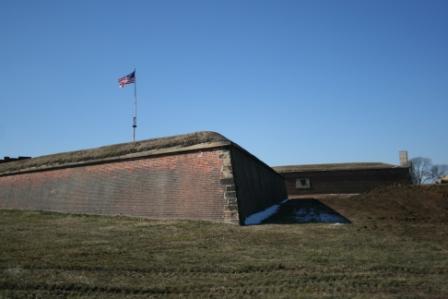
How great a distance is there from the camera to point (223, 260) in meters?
8.02

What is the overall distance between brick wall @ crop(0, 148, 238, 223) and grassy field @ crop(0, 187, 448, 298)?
1150 mm

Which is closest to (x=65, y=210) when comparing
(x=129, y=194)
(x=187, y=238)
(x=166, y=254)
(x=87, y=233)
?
(x=129, y=194)

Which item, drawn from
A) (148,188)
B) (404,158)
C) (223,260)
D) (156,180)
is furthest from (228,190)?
(404,158)

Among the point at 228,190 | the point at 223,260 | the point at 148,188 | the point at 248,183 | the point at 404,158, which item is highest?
the point at 404,158

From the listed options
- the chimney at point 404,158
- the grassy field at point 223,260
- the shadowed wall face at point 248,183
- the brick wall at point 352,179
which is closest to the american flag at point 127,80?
the shadowed wall face at point 248,183

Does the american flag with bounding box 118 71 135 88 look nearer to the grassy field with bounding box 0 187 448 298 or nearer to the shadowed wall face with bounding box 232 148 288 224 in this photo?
the shadowed wall face with bounding box 232 148 288 224

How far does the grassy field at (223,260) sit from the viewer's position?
6102 mm

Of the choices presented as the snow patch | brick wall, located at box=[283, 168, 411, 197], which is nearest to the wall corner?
the snow patch

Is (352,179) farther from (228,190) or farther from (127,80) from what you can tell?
Result: (228,190)

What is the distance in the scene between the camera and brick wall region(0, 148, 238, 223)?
1418 cm

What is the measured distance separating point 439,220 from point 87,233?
11338mm

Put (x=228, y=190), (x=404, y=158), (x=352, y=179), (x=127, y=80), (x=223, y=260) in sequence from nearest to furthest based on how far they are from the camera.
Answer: (x=223, y=260)
(x=228, y=190)
(x=127, y=80)
(x=352, y=179)
(x=404, y=158)

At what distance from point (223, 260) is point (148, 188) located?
8.38 m

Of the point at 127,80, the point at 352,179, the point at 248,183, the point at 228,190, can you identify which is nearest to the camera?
the point at 228,190
